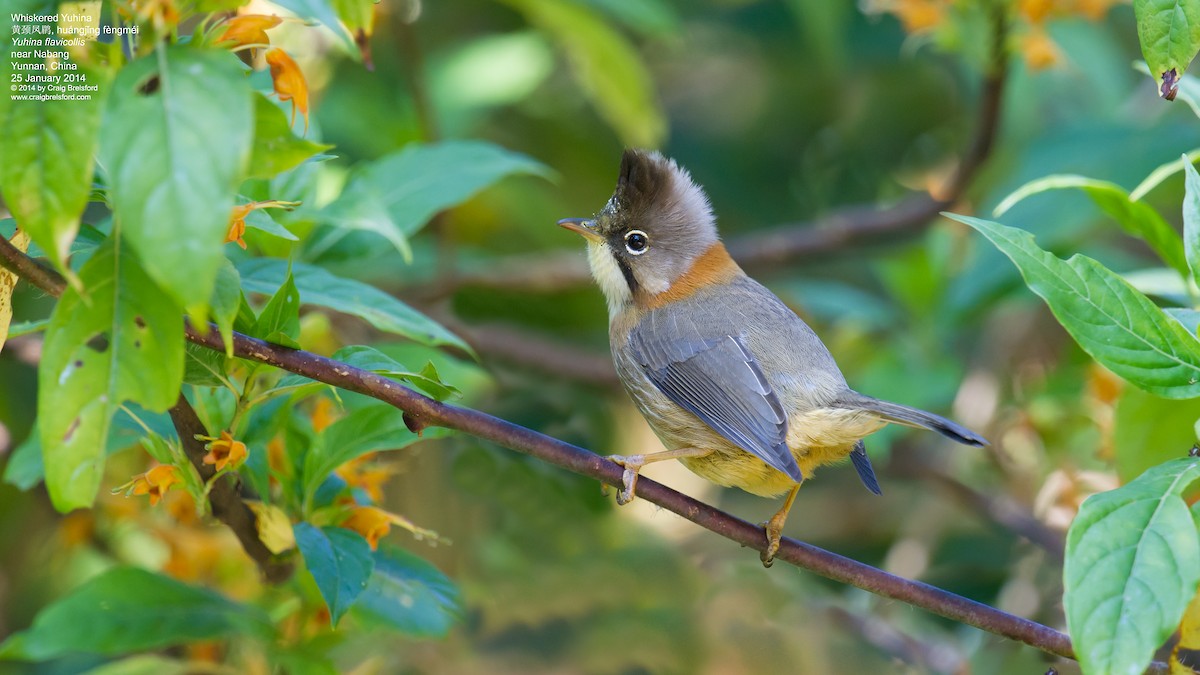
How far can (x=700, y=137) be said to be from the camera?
22.7ft

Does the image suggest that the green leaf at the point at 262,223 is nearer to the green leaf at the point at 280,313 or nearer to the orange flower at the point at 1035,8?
the green leaf at the point at 280,313

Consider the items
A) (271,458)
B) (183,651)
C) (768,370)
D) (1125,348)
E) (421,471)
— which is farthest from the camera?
(421,471)

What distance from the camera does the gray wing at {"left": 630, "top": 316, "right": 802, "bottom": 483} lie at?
10.0 feet

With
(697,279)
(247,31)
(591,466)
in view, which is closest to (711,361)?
(697,279)

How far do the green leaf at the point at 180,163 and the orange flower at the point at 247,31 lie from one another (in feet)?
1.74

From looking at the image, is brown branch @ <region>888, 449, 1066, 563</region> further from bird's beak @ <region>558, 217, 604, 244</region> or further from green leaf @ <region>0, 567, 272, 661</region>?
green leaf @ <region>0, 567, 272, 661</region>

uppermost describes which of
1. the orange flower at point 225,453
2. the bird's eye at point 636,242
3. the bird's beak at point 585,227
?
the bird's eye at point 636,242

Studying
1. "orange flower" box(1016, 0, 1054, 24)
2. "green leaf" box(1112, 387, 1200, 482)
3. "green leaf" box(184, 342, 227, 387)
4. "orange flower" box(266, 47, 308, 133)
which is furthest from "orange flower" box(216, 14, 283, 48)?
"orange flower" box(1016, 0, 1054, 24)

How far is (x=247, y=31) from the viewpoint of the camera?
84.9 inches

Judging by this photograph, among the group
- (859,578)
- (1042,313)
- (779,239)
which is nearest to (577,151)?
(779,239)

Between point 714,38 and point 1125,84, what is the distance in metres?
2.37

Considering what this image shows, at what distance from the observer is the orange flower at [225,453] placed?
234 cm

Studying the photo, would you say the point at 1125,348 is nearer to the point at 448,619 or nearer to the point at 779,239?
the point at 448,619

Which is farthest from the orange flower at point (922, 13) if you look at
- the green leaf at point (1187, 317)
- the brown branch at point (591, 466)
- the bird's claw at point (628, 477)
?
the brown branch at point (591, 466)
